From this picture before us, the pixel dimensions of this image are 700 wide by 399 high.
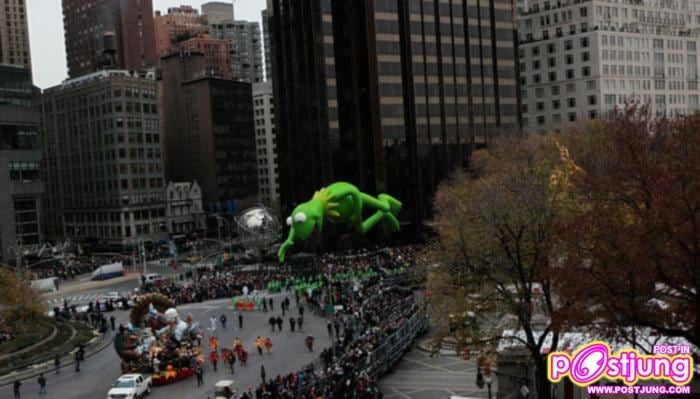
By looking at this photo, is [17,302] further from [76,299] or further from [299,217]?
[76,299]

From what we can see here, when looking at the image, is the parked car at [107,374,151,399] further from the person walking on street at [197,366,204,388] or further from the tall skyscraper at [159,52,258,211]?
the tall skyscraper at [159,52,258,211]

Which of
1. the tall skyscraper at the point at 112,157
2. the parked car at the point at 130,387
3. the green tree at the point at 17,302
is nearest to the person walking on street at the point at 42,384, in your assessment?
the parked car at the point at 130,387

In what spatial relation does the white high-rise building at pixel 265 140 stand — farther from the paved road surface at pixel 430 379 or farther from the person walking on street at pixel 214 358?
the paved road surface at pixel 430 379

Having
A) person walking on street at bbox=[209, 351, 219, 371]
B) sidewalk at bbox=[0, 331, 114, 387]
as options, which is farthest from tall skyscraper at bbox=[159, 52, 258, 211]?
person walking on street at bbox=[209, 351, 219, 371]

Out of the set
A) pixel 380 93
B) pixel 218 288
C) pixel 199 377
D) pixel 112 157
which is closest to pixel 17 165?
pixel 112 157

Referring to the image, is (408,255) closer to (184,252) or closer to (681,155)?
(681,155)
